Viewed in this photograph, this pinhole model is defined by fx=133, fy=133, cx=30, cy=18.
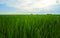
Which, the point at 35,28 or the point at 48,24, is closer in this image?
the point at 35,28

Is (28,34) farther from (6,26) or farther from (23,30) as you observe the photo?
(6,26)

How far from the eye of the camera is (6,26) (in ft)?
5.90

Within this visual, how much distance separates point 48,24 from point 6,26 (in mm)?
582

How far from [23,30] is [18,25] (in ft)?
0.50

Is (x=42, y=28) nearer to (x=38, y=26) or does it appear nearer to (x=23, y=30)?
(x=38, y=26)

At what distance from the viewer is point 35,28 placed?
1.69 meters

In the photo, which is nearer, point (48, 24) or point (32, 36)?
point (32, 36)

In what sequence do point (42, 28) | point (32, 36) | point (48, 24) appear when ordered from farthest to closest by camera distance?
point (48, 24) < point (42, 28) < point (32, 36)

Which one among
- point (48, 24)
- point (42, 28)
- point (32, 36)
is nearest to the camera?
point (32, 36)

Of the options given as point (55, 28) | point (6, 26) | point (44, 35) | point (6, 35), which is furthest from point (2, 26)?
point (55, 28)

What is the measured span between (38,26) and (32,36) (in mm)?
212

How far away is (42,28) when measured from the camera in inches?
67.6

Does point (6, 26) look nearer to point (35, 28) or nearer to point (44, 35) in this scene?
point (35, 28)

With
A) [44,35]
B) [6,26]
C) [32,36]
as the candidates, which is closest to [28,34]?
[32,36]
